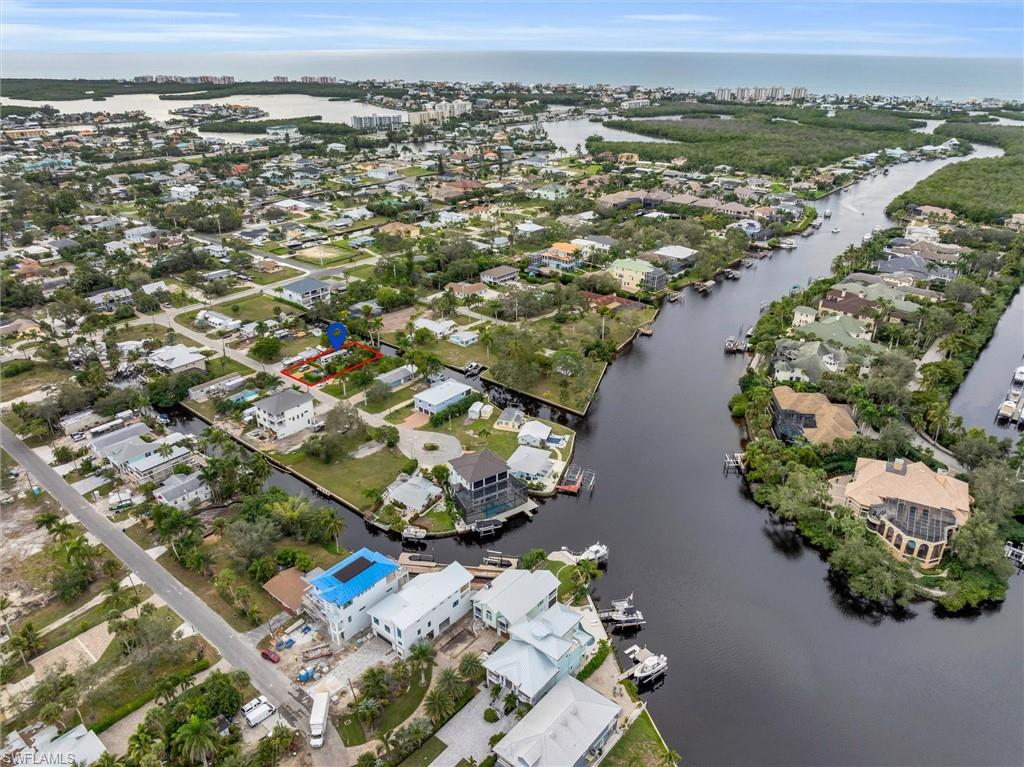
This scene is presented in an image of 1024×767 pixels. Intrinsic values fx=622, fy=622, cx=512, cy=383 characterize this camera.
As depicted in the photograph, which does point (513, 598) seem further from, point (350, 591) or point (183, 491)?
point (183, 491)

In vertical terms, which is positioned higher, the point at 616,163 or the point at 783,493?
the point at 616,163

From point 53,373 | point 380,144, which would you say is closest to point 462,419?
point 53,373

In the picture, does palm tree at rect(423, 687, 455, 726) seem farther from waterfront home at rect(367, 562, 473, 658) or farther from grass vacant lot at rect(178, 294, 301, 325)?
grass vacant lot at rect(178, 294, 301, 325)

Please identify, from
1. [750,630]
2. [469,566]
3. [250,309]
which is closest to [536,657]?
[469,566]

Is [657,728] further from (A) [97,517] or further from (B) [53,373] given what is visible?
(B) [53,373]

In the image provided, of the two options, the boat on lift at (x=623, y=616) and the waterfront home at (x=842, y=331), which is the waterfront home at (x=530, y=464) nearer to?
the boat on lift at (x=623, y=616)

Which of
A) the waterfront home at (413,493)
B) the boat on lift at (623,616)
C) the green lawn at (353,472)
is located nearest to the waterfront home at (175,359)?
the green lawn at (353,472)
